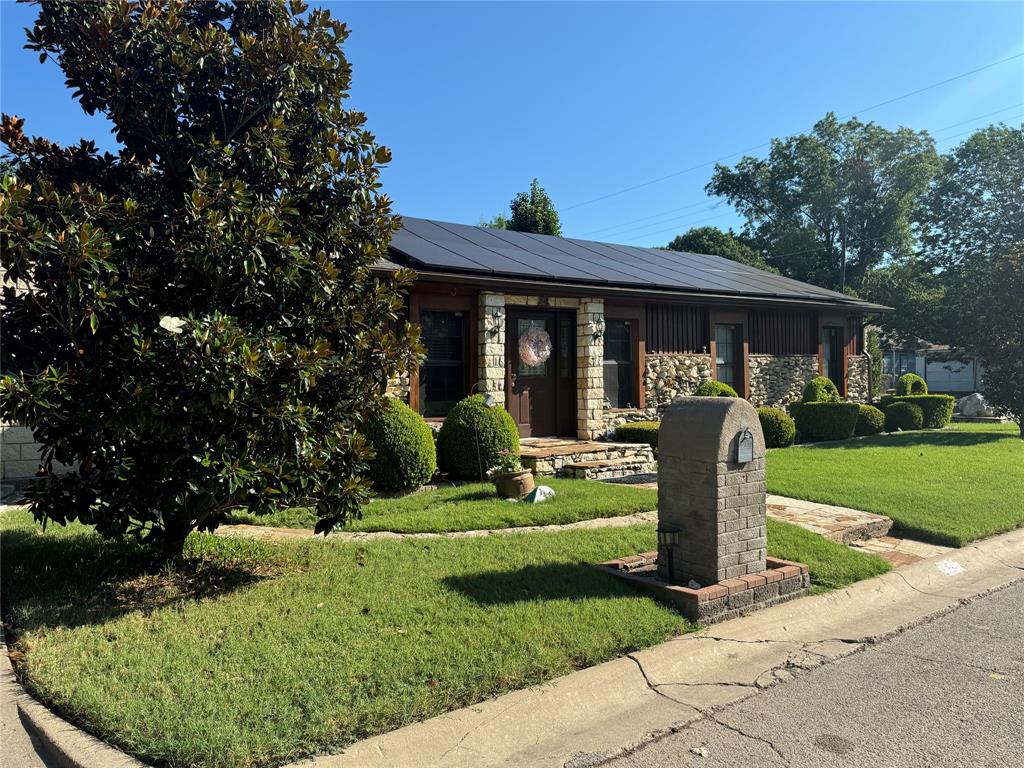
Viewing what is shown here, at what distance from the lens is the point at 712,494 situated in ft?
17.7

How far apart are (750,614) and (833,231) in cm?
4595

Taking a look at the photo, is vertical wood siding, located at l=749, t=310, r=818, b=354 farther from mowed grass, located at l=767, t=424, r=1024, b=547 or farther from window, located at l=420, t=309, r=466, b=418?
window, located at l=420, t=309, r=466, b=418

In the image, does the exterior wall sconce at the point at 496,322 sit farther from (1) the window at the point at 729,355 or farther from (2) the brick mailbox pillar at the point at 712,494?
(1) the window at the point at 729,355

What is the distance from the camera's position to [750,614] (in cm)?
535

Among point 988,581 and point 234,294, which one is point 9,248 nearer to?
point 234,294

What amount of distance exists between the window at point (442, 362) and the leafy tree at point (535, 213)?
16232mm

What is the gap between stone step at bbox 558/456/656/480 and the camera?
1104cm

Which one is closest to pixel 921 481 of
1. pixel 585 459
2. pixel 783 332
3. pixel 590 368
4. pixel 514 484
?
pixel 585 459

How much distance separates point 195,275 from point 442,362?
747cm

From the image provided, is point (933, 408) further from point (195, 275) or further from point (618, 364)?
point (195, 275)

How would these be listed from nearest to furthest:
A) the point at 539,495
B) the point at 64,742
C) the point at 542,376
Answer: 1. the point at 64,742
2. the point at 539,495
3. the point at 542,376

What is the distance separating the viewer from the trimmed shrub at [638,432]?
1330cm

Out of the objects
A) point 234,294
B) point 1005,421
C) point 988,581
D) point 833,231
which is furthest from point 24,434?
point 833,231

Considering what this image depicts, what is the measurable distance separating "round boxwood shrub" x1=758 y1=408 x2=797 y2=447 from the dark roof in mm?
3020
